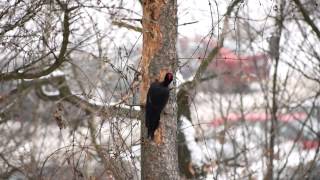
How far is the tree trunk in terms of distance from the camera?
607cm

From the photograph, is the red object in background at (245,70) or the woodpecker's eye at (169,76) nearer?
the woodpecker's eye at (169,76)

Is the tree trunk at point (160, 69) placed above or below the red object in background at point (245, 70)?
below

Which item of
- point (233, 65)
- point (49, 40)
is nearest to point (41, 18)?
point (49, 40)

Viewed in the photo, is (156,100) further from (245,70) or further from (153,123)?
(245,70)

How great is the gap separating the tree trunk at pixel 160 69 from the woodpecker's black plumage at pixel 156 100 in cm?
21

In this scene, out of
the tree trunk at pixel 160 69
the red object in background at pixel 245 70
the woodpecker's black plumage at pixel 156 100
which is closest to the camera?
the woodpecker's black plumage at pixel 156 100

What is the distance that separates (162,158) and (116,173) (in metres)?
0.45

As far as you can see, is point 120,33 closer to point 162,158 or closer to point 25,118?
point 162,158

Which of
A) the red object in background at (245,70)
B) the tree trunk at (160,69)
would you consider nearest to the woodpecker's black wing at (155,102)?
the tree trunk at (160,69)

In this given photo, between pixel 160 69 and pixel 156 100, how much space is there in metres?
0.43

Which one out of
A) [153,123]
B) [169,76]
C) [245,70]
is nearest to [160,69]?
[169,76]

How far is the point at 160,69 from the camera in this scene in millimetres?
6113

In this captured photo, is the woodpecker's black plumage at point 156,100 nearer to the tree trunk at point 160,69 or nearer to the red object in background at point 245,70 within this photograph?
the tree trunk at point 160,69

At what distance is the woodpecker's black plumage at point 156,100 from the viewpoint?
5.74 m
